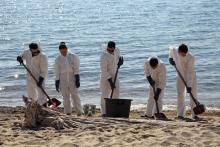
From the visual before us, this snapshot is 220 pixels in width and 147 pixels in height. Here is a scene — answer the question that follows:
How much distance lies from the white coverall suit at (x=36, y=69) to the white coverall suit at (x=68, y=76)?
286mm

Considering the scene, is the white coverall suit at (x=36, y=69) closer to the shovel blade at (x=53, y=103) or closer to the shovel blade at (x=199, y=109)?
the shovel blade at (x=53, y=103)

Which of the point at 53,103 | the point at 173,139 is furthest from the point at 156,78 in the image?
the point at 173,139

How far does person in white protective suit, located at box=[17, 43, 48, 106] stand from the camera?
497 inches

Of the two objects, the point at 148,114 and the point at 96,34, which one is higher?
the point at 96,34

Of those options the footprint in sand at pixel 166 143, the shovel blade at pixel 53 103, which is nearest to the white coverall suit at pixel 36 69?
the shovel blade at pixel 53 103

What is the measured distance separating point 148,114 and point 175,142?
3.52 m

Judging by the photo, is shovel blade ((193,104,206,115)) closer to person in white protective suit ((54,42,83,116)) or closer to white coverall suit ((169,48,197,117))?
white coverall suit ((169,48,197,117))

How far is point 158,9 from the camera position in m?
52.9

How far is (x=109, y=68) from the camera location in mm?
12688

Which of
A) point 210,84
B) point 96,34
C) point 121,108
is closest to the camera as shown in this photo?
point 121,108

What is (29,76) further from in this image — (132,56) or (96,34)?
(96,34)

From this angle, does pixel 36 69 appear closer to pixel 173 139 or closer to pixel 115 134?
pixel 115 134

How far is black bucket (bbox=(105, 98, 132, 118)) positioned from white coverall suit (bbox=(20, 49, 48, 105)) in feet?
5.42

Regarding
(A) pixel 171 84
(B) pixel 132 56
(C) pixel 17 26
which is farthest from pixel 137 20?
(A) pixel 171 84
